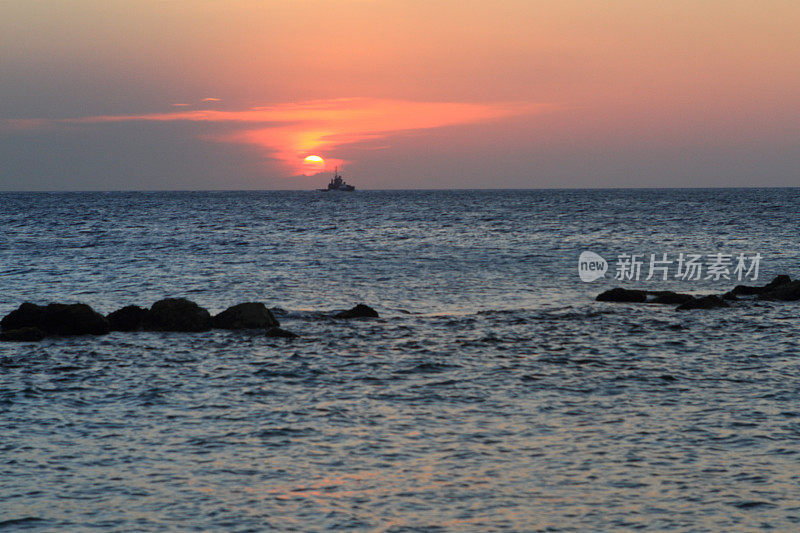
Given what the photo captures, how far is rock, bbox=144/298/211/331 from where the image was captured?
23.8 meters

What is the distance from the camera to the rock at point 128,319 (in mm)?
24000

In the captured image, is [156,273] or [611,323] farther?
[156,273]

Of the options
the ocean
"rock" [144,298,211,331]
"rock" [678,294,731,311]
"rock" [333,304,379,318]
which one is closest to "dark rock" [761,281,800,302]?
the ocean

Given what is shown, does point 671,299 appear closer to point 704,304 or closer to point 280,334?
point 704,304

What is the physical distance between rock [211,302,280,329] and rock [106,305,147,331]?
2.11 meters

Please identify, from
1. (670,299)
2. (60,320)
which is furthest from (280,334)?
(670,299)

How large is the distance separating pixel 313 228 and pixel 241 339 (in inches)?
2609

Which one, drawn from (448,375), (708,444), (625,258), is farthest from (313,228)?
(708,444)

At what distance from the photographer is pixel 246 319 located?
78.5ft

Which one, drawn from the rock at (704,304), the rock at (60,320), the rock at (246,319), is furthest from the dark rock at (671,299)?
the rock at (60,320)

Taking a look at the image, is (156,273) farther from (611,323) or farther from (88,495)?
(88,495)

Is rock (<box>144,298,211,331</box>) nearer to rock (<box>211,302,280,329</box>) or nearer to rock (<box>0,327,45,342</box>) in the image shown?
rock (<box>211,302,280,329</box>)

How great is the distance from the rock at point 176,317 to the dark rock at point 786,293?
19998 millimetres

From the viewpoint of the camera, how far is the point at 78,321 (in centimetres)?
2292
